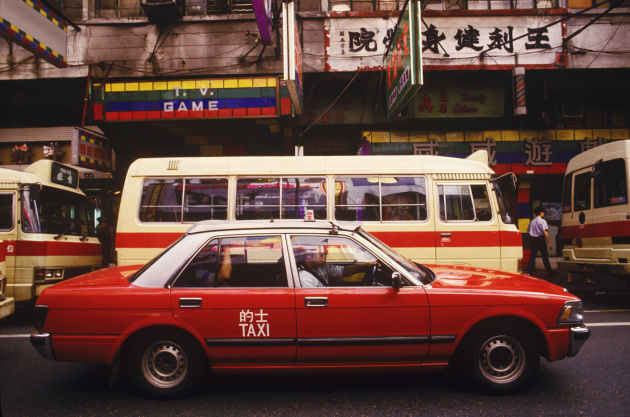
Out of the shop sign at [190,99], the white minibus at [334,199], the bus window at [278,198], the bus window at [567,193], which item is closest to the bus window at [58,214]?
the white minibus at [334,199]

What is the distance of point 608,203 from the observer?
24.7ft

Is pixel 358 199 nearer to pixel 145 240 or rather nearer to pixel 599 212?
pixel 145 240

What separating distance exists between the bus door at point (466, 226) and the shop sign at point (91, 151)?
30.9 feet

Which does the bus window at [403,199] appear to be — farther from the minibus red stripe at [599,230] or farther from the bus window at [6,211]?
the bus window at [6,211]

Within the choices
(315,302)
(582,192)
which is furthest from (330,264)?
(582,192)

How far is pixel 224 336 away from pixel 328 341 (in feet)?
2.92

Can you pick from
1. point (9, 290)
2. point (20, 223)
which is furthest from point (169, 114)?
point (9, 290)

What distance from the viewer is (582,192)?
8391mm

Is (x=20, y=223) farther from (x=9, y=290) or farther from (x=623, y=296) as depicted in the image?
(x=623, y=296)

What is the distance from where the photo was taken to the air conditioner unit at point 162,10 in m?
11.2

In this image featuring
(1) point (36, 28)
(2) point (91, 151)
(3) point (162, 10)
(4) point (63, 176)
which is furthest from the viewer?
(3) point (162, 10)

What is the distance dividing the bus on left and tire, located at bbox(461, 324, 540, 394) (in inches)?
266

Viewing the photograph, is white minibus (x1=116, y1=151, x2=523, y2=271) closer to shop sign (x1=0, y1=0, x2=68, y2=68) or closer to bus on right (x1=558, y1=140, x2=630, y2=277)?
bus on right (x1=558, y1=140, x2=630, y2=277)

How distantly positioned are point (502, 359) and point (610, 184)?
5.92 m
